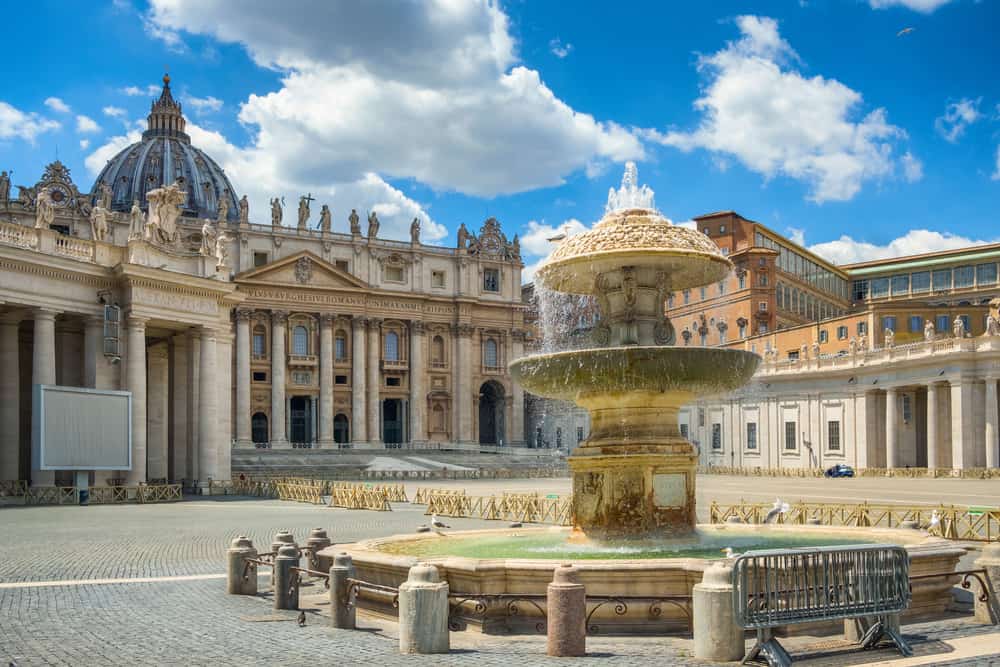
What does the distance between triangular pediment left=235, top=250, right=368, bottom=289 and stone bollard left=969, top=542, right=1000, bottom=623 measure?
83.0 metres

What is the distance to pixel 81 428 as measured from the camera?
1464 inches

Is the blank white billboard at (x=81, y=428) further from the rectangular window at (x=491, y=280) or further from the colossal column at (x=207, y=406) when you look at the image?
the rectangular window at (x=491, y=280)

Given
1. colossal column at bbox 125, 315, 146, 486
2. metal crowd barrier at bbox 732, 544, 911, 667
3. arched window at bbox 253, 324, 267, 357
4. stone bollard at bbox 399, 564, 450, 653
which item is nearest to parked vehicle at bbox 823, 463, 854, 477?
colossal column at bbox 125, 315, 146, 486

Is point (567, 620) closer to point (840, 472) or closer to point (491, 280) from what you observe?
point (840, 472)

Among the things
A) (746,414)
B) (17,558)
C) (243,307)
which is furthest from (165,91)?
(17,558)

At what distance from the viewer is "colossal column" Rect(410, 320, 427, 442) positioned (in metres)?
98.8

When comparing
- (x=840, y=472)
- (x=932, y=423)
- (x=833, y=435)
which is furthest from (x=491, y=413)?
(x=932, y=423)

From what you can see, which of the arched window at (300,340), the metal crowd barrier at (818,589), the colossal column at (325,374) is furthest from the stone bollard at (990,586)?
the arched window at (300,340)

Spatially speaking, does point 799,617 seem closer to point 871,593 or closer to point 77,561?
point 871,593

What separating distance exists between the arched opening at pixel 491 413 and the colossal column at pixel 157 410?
196 ft

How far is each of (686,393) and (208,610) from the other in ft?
22.8

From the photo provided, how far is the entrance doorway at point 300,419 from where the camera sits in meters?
95.2

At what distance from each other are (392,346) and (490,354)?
35.0 ft

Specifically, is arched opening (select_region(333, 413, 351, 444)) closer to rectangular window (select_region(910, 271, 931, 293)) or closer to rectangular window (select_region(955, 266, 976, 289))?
rectangular window (select_region(910, 271, 931, 293))
